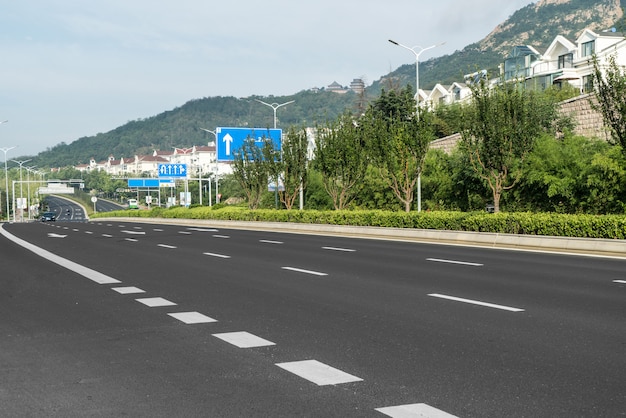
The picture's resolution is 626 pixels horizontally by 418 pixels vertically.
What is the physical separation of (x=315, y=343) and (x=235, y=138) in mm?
44274

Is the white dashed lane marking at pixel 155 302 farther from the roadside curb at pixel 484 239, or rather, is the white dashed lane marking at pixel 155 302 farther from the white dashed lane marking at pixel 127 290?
the roadside curb at pixel 484 239

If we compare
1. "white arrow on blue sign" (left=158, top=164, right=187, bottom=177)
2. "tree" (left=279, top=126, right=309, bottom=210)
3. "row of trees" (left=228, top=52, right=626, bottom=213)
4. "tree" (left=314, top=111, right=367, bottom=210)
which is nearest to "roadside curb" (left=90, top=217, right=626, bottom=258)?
"row of trees" (left=228, top=52, right=626, bottom=213)

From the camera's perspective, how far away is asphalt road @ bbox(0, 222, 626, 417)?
208 inches

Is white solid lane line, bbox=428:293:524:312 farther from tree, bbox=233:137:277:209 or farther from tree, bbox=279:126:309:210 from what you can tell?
tree, bbox=233:137:277:209

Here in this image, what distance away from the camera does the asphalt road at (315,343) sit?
5293mm

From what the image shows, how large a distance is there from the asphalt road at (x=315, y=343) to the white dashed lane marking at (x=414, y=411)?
0.9 inches

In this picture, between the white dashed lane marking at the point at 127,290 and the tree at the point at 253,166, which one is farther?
the tree at the point at 253,166

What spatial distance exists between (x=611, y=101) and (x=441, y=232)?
7381 millimetres

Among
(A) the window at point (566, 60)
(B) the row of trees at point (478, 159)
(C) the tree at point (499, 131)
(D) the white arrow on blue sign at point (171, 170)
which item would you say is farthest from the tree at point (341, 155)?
(A) the window at point (566, 60)

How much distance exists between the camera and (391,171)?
116 ft

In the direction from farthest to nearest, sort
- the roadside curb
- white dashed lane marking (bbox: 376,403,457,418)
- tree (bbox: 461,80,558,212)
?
tree (bbox: 461,80,558,212), the roadside curb, white dashed lane marking (bbox: 376,403,457,418)

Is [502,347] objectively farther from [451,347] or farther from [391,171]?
[391,171]

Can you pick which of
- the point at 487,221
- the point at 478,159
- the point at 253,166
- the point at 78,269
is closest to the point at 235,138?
the point at 253,166

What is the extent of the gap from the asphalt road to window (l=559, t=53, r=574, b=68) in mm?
71181
